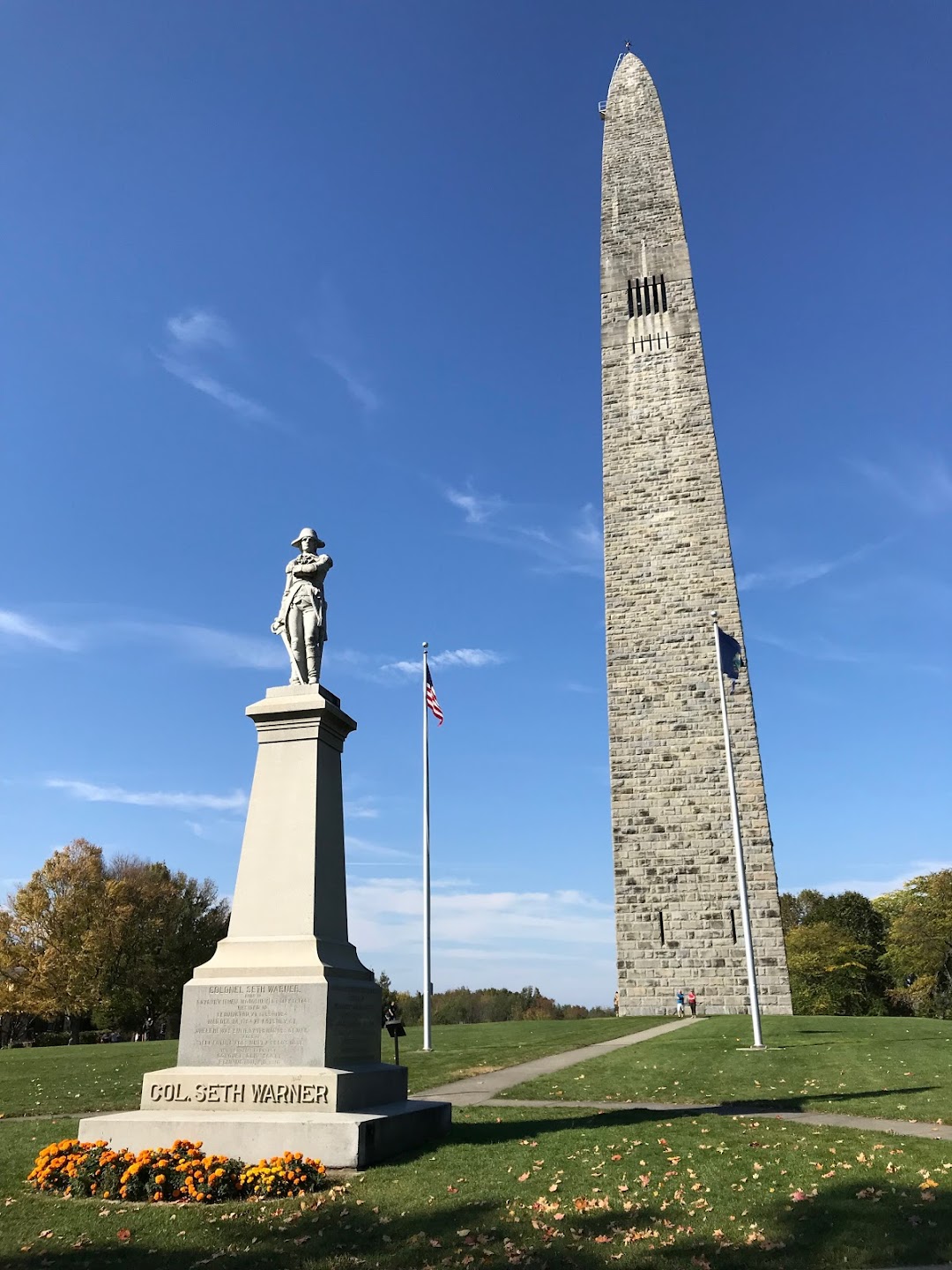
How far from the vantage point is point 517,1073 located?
56.1 ft

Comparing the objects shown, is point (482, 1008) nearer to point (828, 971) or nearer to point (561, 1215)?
point (828, 971)

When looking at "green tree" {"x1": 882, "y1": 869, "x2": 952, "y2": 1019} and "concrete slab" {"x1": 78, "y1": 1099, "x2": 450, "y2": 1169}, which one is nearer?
"concrete slab" {"x1": 78, "y1": 1099, "x2": 450, "y2": 1169}

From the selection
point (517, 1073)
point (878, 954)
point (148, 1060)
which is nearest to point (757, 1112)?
point (517, 1073)

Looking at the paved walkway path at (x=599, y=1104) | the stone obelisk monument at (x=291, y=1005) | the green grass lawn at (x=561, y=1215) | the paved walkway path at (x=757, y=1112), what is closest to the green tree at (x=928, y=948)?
the paved walkway path at (x=599, y=1104)

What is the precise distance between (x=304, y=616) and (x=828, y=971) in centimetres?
5432

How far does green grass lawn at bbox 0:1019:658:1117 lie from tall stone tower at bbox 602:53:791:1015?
11.9ft

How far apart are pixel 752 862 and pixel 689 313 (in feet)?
70.9

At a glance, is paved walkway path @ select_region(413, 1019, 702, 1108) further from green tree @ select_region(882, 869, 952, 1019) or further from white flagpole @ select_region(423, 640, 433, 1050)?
green tree @ select_region(882, 869, 952, 1019)

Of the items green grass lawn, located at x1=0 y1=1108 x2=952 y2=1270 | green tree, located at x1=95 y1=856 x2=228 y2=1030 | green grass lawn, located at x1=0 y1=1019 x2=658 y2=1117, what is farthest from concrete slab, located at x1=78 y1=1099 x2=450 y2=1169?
green tree, located at x1=95 y1=856 x2=228 y2=1030

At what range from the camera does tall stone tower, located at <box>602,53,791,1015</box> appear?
28.8 m

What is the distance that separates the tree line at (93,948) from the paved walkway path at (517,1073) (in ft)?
94.4

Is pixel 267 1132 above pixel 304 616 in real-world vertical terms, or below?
below

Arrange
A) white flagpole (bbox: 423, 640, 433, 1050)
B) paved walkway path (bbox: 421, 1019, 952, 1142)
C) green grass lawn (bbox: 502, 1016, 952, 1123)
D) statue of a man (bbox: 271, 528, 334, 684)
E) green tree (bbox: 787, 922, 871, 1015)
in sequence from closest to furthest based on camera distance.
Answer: paved walkway path (bbox: 421, 1019, 952, 1142) → statue of a man (bbox: 271, 528, 334, 684) → green grass lawn (bbox: 502, 1016, 952, 1123) → white flagpole (bbox: 423, 640, 433, 1050) → green tree (bbox: 787, 922, 871, 1015)

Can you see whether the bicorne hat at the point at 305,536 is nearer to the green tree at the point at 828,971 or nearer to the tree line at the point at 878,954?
the tree line at the point at 878,954
